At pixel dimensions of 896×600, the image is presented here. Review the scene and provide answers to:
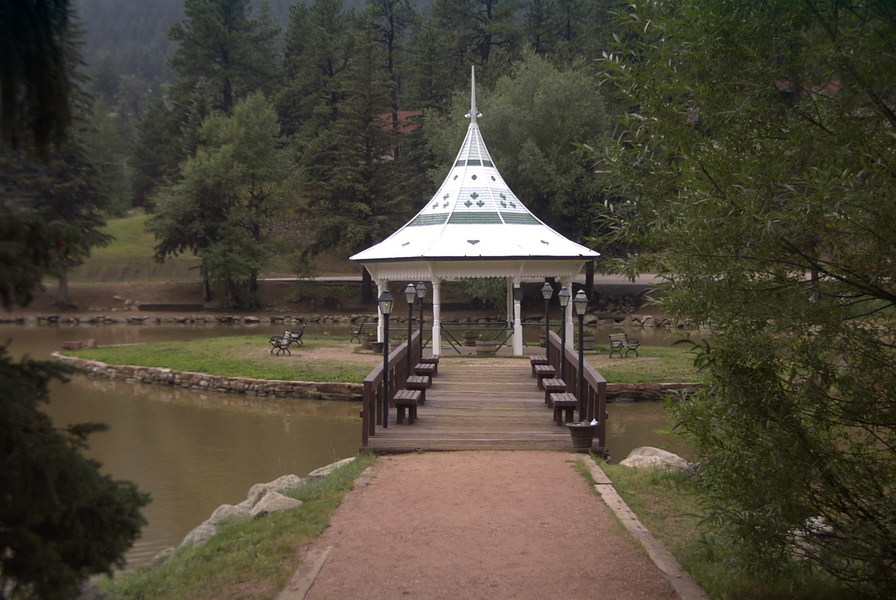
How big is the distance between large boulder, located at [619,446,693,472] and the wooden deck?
0.86 m

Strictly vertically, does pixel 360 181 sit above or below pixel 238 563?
above

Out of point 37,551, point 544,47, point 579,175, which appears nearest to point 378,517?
point 37,551

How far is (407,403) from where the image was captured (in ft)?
36.7

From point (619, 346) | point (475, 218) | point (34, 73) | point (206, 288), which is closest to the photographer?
point (34, 73)

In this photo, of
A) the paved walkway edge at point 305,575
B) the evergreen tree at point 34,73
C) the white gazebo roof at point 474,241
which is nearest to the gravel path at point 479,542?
the paved walkway edge at point 305,575

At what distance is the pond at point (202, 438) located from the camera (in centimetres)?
995

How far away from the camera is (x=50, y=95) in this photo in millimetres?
3051

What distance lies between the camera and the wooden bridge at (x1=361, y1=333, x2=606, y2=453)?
10.5 meters

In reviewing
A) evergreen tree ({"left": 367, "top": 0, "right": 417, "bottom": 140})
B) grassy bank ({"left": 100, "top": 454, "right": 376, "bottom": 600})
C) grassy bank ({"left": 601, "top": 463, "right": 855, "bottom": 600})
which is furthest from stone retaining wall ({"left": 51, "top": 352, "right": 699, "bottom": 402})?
evergreen tree ({"left": 367, "top": 0, "right": 417, "bottom": 140})

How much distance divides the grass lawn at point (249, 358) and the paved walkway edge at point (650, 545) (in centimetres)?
967

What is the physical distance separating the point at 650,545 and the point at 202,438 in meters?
9.11

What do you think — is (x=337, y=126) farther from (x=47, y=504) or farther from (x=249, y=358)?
(x=47, y=504)

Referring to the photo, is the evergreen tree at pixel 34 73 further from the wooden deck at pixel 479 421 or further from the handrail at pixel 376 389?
the wooden deck at pixel 479 421

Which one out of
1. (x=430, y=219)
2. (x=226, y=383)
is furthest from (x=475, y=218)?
(x=226, y=383)
